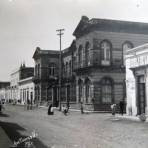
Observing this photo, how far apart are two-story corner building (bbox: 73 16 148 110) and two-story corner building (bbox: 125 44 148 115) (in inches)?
353

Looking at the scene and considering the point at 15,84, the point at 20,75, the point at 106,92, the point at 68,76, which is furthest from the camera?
the point at 15,84

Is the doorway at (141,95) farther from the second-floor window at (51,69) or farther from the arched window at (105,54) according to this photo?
the second-floor window at (51,69)

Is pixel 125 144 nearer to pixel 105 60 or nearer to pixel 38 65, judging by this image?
pixel 105 60

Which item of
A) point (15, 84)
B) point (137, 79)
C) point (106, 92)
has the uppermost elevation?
point (15, 84)

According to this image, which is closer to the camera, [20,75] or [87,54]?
[87,54]

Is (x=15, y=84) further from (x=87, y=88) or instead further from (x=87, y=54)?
(x=87, y=54)

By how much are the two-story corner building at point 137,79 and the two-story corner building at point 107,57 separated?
8.96m

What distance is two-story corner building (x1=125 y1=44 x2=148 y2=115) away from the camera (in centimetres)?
2492

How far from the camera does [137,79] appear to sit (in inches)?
1037

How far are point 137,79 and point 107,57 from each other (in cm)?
1094

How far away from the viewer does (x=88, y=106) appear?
1458 inches

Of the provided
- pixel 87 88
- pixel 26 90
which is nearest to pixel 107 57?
pixel 87 88

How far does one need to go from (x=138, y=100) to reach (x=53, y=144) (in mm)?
14594

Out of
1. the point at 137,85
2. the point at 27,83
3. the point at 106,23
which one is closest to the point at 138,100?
the point at 137,85
